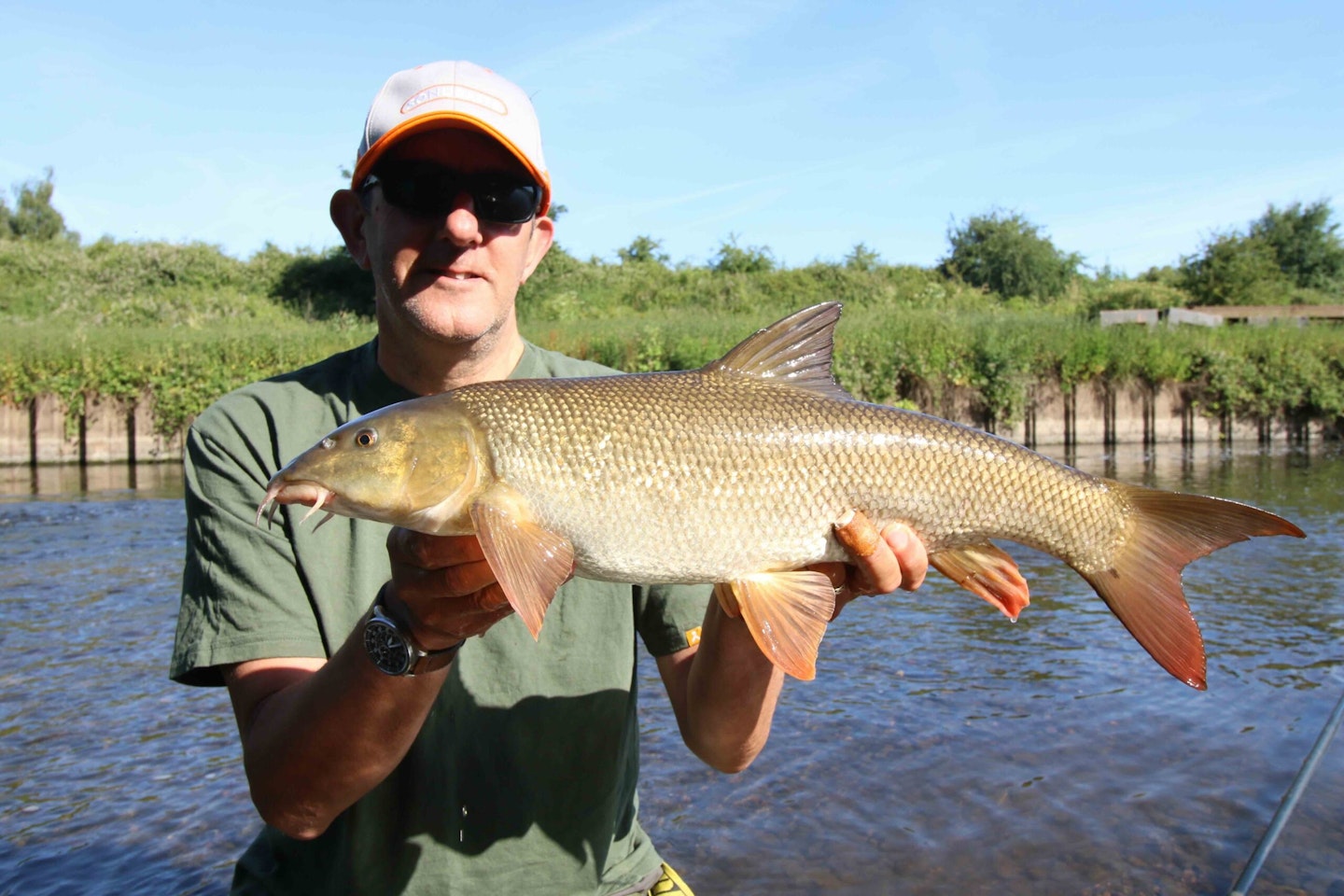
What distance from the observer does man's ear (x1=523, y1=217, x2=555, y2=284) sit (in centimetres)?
246

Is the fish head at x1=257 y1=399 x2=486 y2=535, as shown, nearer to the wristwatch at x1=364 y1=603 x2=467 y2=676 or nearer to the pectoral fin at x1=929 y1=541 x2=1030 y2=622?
the wristwatch at x1=364 y1=603 x2=467 y2=676

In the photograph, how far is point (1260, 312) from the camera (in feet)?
89.1

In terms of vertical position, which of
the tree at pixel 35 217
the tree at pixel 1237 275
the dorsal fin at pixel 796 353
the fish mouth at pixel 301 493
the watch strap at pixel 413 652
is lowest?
the watch strap at pixel 413 652

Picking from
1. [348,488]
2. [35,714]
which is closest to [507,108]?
[348,488]

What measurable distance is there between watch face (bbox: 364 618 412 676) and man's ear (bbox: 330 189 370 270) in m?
1.06

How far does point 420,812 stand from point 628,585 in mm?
658

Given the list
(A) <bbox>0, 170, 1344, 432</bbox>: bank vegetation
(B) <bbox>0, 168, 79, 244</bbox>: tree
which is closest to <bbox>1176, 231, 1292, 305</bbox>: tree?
(A) <bbox>0, 170, 1344, 432</bbox>: bank vegetation

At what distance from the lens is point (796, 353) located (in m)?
2.14

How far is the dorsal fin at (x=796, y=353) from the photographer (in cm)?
211

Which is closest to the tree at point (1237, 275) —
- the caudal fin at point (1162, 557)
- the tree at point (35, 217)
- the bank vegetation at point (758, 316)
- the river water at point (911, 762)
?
the bank vegetation at point (758, 316)

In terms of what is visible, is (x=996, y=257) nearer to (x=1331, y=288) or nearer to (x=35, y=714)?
(x=1331, y=288)

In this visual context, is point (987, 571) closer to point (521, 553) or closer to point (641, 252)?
point (521, 553)

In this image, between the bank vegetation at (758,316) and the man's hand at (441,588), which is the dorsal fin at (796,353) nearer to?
the man's hand at (441,588)

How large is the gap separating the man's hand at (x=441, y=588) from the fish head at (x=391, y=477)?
0.20 ft
